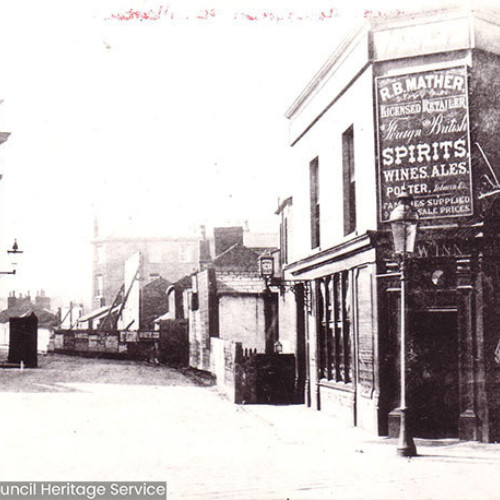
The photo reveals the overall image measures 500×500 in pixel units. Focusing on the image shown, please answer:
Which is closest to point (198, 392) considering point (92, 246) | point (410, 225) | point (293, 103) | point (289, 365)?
point (289, 365)

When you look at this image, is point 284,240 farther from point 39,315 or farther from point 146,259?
point 39,315

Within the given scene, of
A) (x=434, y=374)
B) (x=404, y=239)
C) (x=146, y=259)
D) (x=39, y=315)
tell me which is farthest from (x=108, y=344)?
(x=39, y=315)

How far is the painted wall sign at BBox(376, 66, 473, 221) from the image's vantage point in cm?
1091

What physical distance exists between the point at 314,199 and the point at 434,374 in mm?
5493

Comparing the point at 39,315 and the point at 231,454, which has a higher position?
the point at 39,315

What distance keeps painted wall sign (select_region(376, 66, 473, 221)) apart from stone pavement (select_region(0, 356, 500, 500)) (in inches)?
140

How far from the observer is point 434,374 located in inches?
431

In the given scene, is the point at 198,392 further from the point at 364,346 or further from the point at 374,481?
the point at 374,481

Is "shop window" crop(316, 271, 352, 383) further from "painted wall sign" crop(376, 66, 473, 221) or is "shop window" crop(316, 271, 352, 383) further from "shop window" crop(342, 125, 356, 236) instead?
"painted wall sign" crop(376, 66, 473, 221)

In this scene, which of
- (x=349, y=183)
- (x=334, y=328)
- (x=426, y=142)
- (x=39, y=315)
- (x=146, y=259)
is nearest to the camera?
(x=426, y=142)

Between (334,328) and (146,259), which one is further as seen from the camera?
(146,259)

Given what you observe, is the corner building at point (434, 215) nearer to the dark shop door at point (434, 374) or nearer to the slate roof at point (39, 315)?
the dark shop door at point (434, 374)

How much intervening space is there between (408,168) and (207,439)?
5.05 m

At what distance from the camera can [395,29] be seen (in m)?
11.3
